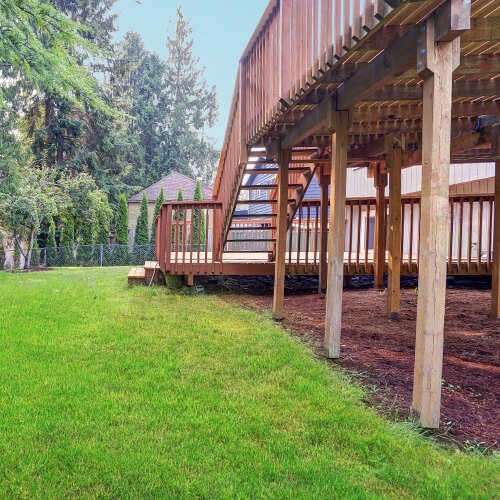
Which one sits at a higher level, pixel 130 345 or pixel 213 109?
pixel 213 109

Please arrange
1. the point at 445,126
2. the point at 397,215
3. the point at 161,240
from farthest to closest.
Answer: the point at 161,240, the point at 397,215, the point at 445,126

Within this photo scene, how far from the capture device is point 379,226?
22.4ft

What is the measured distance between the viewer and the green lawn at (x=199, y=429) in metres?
1.80

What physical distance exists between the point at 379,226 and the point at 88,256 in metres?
14.7

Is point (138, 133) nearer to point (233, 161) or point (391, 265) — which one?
point (233, 161)

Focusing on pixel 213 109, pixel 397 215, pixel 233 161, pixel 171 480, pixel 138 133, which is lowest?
pixel 171 480

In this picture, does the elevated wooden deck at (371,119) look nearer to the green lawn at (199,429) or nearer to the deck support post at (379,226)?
the deck support post at (379,226)

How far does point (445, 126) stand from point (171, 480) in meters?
2.33

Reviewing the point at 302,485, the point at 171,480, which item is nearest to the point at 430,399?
the point at 302,485

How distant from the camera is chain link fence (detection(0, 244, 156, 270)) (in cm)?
1777

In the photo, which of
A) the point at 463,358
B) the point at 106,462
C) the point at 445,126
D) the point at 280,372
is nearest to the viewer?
the point at 106,462

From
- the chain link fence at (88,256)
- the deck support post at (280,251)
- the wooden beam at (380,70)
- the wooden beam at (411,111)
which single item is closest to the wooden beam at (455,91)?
the wooden beam at (380,70)

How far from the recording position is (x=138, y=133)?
31203 millimetres

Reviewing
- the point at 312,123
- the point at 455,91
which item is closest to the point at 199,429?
the point at 312,123
